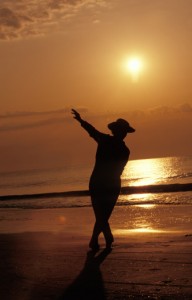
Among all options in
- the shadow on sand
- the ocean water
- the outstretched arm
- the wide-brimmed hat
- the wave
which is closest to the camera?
the shadow on sand

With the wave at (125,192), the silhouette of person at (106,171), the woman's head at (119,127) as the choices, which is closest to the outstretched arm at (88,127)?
the silhouette of person at (106,171)

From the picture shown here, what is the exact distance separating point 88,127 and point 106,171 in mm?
712

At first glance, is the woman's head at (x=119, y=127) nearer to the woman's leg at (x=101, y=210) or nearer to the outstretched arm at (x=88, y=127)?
the outstretched arm at (x=88, y=127)

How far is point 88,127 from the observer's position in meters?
7.24

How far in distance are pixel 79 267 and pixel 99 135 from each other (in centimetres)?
206

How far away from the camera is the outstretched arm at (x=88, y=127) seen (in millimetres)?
A: 7223

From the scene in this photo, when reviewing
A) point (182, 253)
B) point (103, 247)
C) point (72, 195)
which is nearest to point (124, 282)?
point (182, 253)

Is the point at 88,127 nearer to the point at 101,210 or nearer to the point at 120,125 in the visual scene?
the point at 120,125

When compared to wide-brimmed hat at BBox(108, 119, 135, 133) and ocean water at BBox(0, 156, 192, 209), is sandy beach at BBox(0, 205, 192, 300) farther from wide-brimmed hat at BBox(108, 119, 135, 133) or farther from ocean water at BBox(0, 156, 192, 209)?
ocean water at BBox(0, 156, 192, 209)

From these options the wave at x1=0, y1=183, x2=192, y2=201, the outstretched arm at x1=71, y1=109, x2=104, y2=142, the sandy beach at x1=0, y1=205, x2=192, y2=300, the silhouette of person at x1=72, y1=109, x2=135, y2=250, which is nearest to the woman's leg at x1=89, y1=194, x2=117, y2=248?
the silhouette of person at x1=72, y1=109, x2=135, y2=250

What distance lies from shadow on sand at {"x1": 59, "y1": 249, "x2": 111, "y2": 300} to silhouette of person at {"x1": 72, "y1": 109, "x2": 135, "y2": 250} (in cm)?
99

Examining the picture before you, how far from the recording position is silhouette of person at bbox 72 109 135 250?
7305mm

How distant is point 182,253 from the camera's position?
21.7ft

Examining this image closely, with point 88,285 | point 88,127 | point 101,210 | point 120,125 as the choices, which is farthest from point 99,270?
point 120,125
